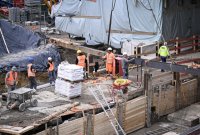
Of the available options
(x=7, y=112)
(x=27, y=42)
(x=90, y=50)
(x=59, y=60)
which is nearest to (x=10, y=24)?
(x=27, y=42)

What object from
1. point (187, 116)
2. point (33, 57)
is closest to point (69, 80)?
point (187, 116)

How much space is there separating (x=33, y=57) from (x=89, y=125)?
44.2 feet

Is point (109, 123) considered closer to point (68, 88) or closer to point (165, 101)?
point (68, 88)

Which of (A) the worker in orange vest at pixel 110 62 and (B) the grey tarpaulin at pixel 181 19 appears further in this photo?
(B) the grey tarpaulin at pixel 181 19

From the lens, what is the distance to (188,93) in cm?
2275

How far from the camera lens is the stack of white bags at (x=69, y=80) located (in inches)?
717

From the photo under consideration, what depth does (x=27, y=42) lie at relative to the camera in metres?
33.5

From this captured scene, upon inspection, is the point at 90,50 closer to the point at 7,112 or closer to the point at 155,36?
the point at 155,36

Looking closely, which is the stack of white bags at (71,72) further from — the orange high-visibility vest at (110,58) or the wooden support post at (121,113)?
the orange high-visibility vest at (110,58)

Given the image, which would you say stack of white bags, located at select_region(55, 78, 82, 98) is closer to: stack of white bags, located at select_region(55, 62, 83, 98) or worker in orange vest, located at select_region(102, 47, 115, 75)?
stack of white bags, located at select_region(55, 62, 83, 98)

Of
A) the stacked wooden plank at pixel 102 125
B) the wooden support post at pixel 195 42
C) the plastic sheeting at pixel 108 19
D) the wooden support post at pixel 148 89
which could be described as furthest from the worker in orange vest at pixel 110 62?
the wooden support post at pixel 195 42

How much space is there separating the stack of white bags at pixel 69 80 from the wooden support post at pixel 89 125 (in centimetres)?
216

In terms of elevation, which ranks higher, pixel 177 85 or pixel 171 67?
pixel 171 67

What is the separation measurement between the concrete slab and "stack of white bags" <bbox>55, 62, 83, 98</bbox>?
201 inches
